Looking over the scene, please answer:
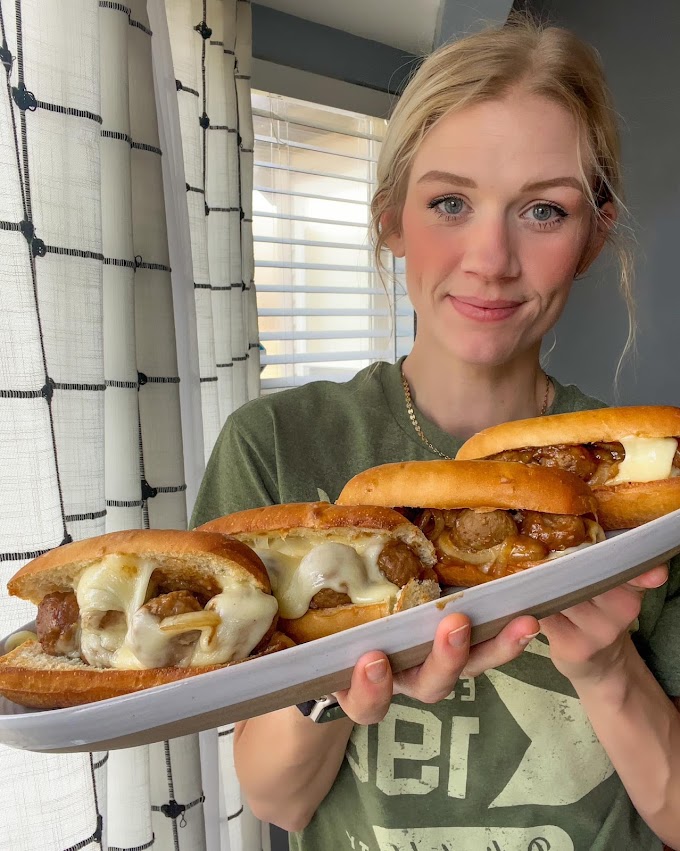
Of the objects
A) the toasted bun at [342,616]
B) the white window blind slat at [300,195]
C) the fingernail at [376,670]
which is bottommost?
the fingernail at [376,670]

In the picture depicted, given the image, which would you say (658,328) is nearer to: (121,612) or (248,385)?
(248,385)

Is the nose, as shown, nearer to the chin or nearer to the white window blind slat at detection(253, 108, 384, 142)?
the chin

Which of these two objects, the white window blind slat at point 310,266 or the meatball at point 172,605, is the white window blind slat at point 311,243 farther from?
the meatball at point 172,605

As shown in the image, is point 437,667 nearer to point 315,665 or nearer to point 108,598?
point 315,665

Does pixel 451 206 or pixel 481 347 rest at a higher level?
pixel 451 206

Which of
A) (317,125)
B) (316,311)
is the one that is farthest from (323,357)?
(317,125)

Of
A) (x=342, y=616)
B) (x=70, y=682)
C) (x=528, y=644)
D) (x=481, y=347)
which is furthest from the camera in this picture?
(x=481, y=347)

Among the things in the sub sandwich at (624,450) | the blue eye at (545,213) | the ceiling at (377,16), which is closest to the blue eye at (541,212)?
the blue eye at (545,213)

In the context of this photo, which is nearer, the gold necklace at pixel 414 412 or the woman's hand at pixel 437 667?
the woman's hand at pixel 437 667

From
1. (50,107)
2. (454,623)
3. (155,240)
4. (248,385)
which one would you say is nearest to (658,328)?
(248,385)
